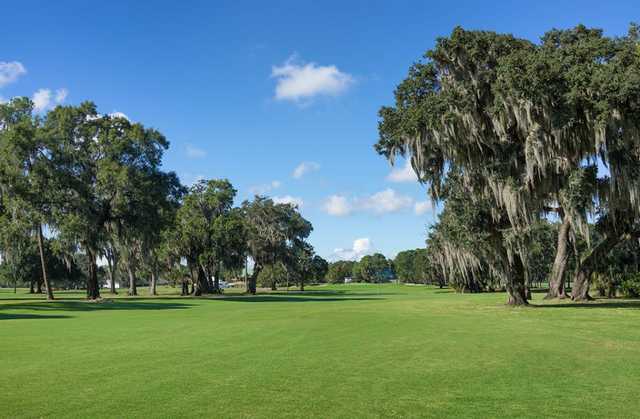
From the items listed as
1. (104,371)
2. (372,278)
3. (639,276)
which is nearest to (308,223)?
(639,276)

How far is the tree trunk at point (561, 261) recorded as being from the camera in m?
30.8

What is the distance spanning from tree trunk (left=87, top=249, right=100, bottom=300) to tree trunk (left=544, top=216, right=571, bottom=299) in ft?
108

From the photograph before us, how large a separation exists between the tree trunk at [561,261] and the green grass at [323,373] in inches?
613

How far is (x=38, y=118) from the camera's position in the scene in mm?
38906

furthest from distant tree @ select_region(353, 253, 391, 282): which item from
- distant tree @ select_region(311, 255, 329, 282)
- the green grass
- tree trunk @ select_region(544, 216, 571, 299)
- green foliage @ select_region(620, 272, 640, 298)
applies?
the green grass

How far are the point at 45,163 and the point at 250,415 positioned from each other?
34579mm

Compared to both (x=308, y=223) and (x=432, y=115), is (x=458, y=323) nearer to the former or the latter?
(x=432, y=115)

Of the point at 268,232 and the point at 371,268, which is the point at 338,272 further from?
the point at 268,232

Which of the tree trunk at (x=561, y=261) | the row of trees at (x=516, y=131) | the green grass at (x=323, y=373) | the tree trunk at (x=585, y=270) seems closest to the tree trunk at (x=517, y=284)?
the row of trees at (x=516, y=131)

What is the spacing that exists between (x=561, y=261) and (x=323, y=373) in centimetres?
2774

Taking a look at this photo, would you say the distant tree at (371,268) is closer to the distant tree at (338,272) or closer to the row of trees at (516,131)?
the distant tree at (338,272)

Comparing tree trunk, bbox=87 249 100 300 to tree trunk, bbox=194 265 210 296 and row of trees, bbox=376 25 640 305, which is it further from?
row of trees, bbox=376 25 640 305

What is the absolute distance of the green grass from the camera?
6.56m

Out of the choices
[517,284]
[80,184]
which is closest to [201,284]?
[80,184]
